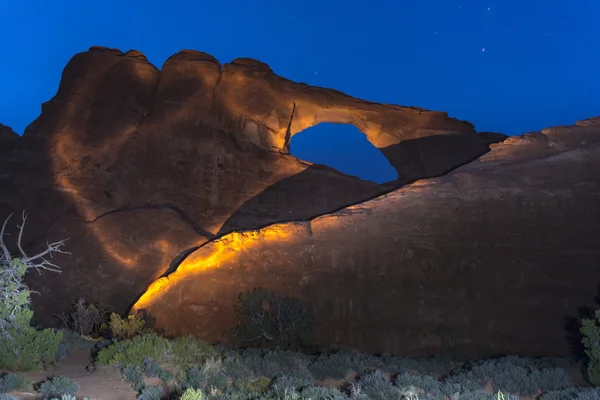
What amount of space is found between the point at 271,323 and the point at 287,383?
151 inches

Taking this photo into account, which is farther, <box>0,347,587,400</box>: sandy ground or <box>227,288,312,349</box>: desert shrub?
<box>227,288,312,349</box>: desert shrub

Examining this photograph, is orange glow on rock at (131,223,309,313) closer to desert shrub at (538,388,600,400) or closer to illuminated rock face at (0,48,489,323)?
illuminated rock face at (0,48,489,323)

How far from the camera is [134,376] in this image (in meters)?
6.80

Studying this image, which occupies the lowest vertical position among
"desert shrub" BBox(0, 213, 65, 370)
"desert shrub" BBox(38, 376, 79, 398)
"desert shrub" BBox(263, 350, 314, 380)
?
"desert shrub" BBox(263, 350, 314, 380)

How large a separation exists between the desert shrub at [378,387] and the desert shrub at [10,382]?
505 centimetres

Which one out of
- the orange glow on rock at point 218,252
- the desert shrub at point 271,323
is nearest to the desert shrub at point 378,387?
the desert shrub at point 271,323

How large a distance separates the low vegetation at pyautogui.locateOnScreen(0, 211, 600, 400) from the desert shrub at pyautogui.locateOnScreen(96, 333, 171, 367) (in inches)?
0.7

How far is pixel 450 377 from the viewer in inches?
294

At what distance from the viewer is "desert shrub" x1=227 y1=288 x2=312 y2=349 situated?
10336 mm

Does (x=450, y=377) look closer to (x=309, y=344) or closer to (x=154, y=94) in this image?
(x=309, y=344)

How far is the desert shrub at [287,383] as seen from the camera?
21.0ft

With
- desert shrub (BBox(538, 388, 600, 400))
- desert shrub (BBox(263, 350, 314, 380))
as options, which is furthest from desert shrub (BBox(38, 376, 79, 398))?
desert shrub (BBox(538, 388, 600, 400))

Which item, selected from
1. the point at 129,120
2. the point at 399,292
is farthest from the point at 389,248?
the point at 129,120

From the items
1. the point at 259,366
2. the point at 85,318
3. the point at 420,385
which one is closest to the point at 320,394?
the point at 420,385
